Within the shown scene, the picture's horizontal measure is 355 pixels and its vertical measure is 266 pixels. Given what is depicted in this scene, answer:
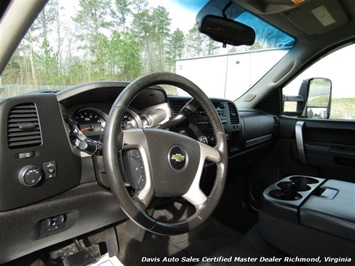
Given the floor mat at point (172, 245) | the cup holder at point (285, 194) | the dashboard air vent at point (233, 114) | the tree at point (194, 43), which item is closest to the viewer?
the cup holder at point (285, 194)

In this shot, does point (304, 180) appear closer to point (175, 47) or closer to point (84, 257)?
point (175, 47)

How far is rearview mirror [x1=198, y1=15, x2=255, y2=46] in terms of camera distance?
170 cm

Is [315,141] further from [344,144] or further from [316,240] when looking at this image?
[316,240]

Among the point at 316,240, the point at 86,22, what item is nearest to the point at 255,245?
the point at 316,240

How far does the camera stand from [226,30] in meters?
1.78

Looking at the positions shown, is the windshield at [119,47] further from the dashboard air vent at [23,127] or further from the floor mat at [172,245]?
the floor mat at [172,245]

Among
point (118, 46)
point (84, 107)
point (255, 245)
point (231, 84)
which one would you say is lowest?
point (255, 245)

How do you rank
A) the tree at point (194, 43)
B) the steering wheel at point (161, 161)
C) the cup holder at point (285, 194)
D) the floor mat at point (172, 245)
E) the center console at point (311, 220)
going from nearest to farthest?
the steering wheel at point (161, 161) → the center console at point (311, 220) → the cup holder at point (285, 194) → the floor mat at point (172, 245) → the tree at point (194, 43)

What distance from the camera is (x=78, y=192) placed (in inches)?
45.6

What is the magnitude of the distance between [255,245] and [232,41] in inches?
56.4

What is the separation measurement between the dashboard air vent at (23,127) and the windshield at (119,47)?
0.12m

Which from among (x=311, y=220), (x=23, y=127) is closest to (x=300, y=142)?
(x=311, y=220)

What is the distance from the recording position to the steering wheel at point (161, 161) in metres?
0.85

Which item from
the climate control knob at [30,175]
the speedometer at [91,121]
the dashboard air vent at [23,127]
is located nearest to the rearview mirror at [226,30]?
the speedometer at [91,121]
